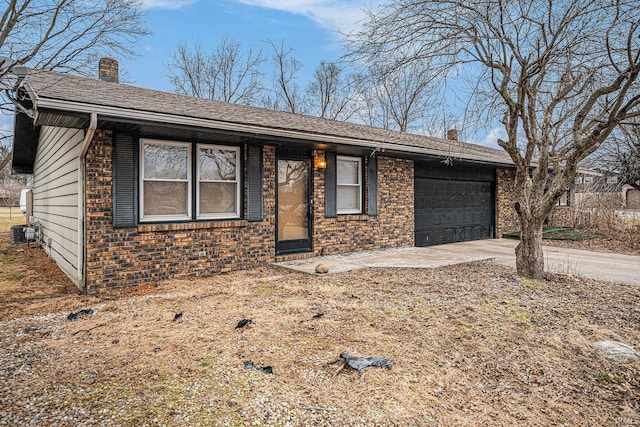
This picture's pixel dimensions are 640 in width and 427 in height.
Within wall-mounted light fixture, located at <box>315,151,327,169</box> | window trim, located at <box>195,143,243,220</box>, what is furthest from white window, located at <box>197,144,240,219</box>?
wall-mounted light fixture, located at <box>315,151,327,169</box>

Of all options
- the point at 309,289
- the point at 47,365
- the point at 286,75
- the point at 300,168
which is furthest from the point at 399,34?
the point at 286,75

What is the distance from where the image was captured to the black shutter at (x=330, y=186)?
8.01 metres

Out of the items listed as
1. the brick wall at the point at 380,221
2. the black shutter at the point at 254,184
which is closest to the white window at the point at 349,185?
the brick wall at the point at 380,221

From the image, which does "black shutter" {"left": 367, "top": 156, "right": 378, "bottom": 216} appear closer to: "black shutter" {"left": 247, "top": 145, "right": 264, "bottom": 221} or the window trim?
"black shutter" {"left": 247, "top": 145, "right": 264, "bottom": 221}

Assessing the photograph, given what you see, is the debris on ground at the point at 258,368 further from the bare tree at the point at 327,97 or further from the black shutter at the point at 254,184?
the bare tree at the point at 327,97

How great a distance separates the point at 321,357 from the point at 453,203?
8938 millimetres

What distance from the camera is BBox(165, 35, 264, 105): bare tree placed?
20.7 m

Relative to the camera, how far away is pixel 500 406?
246 cm

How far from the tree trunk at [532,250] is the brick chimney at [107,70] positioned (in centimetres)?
880

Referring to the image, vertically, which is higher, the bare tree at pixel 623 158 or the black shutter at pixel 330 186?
the bare tree at pixel 623 158

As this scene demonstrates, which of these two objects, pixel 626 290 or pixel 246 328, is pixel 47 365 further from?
pixel 626 290

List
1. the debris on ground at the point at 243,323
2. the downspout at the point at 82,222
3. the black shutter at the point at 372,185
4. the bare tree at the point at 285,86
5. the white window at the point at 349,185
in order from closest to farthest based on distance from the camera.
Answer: the debris on ground at the point at 243,323 → the downspout at the point at 82,222 → the white window at the point at 349,185 → the black shutter at the point at 372,185 → the bare tree at the point at 285,86

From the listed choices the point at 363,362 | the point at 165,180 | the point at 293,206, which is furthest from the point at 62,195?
the point at 363,362

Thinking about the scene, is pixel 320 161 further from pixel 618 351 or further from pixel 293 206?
pixel 618 351
